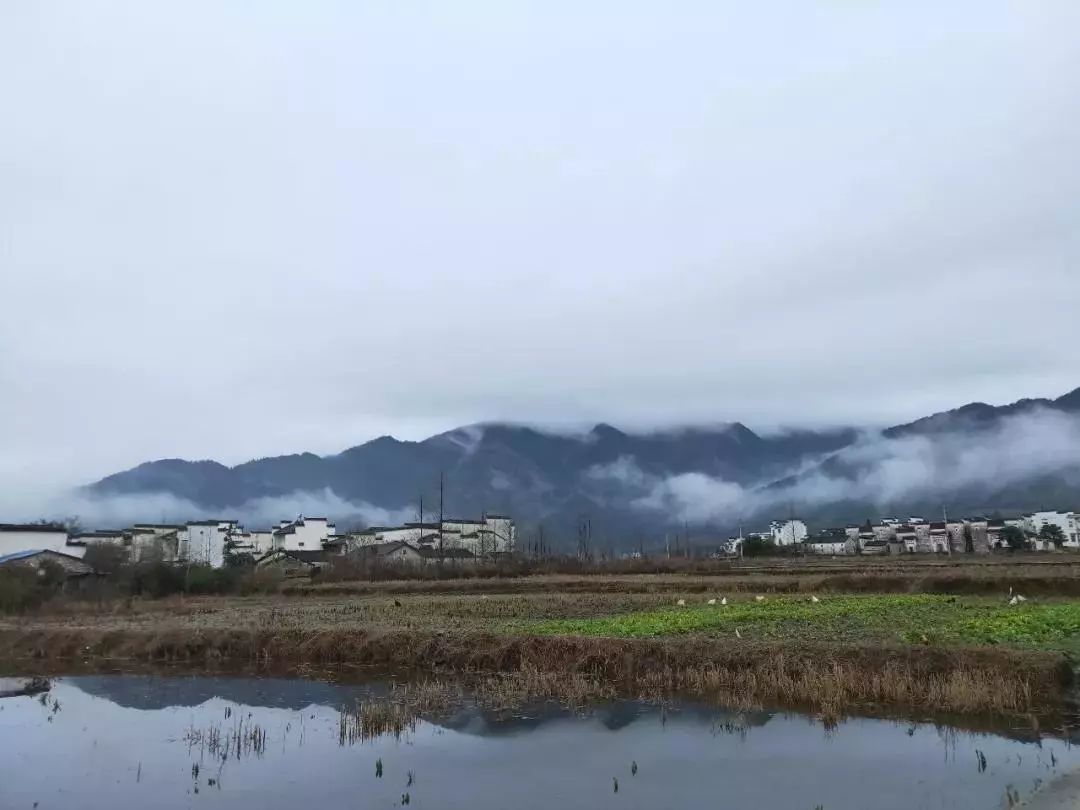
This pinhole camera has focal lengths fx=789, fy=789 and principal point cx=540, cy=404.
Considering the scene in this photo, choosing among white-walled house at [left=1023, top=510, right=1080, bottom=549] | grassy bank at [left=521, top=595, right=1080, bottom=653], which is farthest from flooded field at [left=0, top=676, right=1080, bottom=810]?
white-walled house at [left=1023, top=510, right=1080, bottom=549]

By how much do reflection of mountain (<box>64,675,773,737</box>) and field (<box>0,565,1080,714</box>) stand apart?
1.20 metres

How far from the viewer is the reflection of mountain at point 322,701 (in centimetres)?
1524

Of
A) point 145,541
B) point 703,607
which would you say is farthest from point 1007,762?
point 145,541

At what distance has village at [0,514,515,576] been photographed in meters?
73.5

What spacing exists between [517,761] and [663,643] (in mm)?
8425

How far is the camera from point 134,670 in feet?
80.4

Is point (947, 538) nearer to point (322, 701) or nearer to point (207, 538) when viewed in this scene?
point (207, 538)

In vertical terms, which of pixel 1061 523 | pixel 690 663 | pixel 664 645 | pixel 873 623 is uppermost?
pixel 1061 523

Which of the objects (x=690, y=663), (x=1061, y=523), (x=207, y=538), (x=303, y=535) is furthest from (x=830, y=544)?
(x=690, y=663)

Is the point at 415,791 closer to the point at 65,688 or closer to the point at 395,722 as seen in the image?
the point at 395,722

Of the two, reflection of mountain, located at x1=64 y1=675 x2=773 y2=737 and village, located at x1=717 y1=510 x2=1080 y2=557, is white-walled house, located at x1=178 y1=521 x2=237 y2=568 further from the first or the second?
reflection of mountain, located at x1=64 y1=675 x2=773 y2=737

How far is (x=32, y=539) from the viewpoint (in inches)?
2960

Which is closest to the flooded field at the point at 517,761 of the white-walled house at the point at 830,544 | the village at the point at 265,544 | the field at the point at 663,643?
the field at the point at 663,643

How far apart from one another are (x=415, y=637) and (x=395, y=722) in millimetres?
8708
